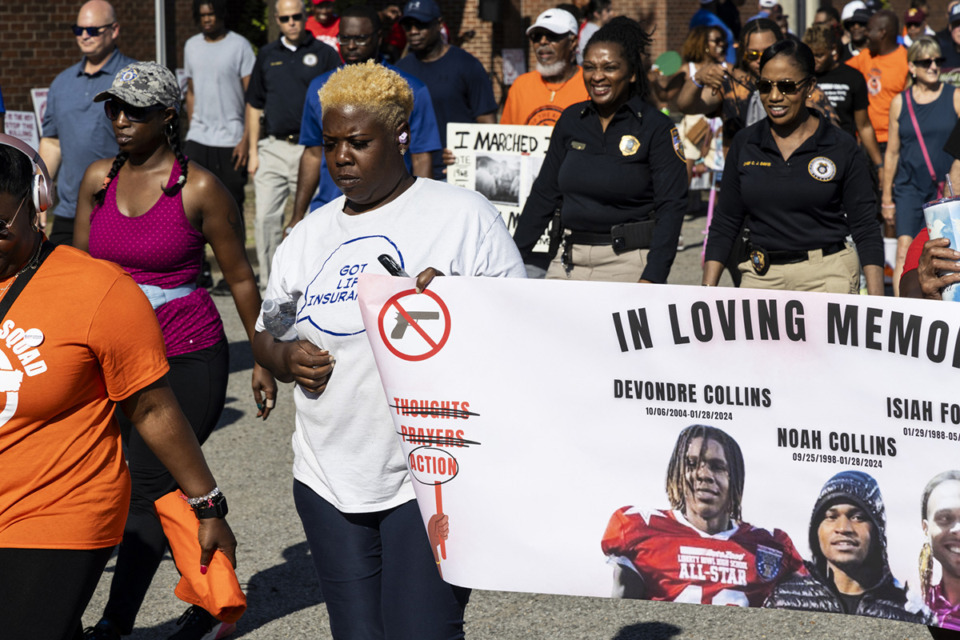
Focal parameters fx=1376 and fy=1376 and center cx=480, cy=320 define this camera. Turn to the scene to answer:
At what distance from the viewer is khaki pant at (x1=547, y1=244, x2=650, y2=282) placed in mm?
6105

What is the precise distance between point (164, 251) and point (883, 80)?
29.6 ft

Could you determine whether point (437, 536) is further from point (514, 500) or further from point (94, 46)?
point (94, 46)

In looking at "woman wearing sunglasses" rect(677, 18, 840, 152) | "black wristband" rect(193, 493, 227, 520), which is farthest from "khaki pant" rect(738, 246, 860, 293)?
"black wristband" rect(193, 493, 227, 520)

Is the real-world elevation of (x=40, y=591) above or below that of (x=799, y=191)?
below

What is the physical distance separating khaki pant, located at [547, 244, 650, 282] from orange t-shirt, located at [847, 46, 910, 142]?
263 inches

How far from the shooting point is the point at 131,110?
4.86 metres

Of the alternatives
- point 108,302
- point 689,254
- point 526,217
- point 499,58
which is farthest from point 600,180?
point 499,58

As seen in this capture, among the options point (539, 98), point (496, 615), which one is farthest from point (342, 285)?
point (539, 98)

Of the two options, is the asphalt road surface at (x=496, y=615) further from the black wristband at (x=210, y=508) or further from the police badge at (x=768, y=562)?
the police badge at (x=768, y=562)

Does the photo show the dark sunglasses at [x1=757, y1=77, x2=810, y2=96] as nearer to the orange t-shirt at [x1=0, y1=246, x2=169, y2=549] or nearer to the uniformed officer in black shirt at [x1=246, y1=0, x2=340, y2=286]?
the orange t-shirt at [x1=0, y1=246, x2=169, y2=549]

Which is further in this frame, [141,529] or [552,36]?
[552,36]

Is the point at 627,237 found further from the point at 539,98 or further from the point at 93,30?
the point at 93,30

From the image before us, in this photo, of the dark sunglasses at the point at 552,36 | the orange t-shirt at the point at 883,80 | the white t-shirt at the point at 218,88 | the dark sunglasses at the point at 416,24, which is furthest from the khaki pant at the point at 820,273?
the white t-shirt at the point at 218,88

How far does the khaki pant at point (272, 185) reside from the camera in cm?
1073
